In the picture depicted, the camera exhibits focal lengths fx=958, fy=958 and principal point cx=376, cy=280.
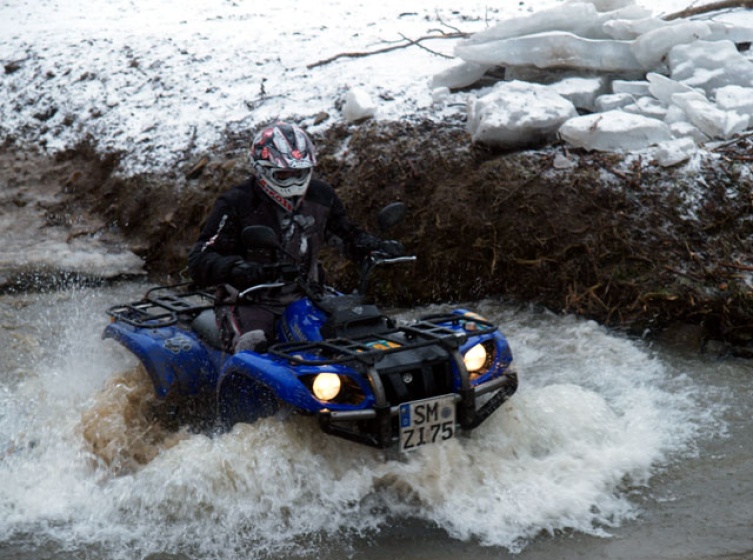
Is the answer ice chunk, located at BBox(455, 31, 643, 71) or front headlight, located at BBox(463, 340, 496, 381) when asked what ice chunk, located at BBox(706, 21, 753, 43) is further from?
front headlight, located at BBox(463, 340, 496, 381)

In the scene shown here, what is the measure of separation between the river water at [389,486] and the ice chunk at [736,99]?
3.15 m

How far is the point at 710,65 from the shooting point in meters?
9.12

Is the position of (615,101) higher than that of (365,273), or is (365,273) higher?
(365,273)

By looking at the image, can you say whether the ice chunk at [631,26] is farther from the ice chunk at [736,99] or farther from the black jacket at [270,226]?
the black jacket at [270,226]

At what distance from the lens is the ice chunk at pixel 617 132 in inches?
341

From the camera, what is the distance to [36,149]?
12.2 meters

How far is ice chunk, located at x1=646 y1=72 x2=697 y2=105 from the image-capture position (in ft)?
29.2

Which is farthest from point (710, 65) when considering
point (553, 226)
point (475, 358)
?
point (475, 358)

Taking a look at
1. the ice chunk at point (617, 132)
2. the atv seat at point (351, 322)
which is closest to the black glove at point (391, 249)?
the atv seat at point (351, 322)

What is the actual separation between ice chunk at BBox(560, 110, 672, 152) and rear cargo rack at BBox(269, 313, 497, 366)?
3.58m

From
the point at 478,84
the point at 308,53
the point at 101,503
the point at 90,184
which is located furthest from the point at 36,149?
the point at 101,503

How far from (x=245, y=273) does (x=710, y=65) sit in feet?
18.4

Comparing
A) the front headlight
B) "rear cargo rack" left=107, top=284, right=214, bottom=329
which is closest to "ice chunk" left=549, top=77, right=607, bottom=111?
"rear cargo rack" left=107, top=284, right=214, bottom=329

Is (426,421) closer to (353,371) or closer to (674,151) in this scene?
(353,371)
